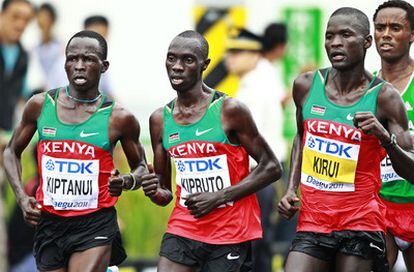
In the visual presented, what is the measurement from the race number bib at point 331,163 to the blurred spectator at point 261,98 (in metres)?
3.54

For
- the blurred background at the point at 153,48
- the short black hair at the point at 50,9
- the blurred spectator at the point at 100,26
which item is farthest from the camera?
the short black hair at the point at 50,9

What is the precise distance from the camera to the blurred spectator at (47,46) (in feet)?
58.5

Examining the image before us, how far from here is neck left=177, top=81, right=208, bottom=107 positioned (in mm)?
12133

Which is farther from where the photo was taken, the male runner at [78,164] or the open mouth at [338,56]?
the male runner at [78,164]

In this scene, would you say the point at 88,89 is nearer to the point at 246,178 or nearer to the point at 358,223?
the point at 246,178

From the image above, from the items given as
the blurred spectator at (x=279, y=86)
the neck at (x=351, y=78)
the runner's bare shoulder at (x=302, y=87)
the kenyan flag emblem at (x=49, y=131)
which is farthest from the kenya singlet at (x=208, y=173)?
the blurred spectator at (x=279, y=86)

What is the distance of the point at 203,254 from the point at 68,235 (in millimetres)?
1090

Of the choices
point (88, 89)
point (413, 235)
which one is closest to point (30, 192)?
point (88, 89)

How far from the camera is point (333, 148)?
1157 centimetres

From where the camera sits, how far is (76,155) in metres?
12.1

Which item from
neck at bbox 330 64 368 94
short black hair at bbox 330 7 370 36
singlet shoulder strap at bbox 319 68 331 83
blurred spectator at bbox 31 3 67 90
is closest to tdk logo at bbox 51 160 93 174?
singlet shoulder strap at bbox 319 68 331 83

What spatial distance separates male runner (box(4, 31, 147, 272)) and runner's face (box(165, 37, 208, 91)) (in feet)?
1.84

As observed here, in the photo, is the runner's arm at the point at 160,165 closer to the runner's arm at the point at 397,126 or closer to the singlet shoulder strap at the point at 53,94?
the singlet shoulder strap at the point at 53,94

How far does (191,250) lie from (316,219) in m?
1.00
